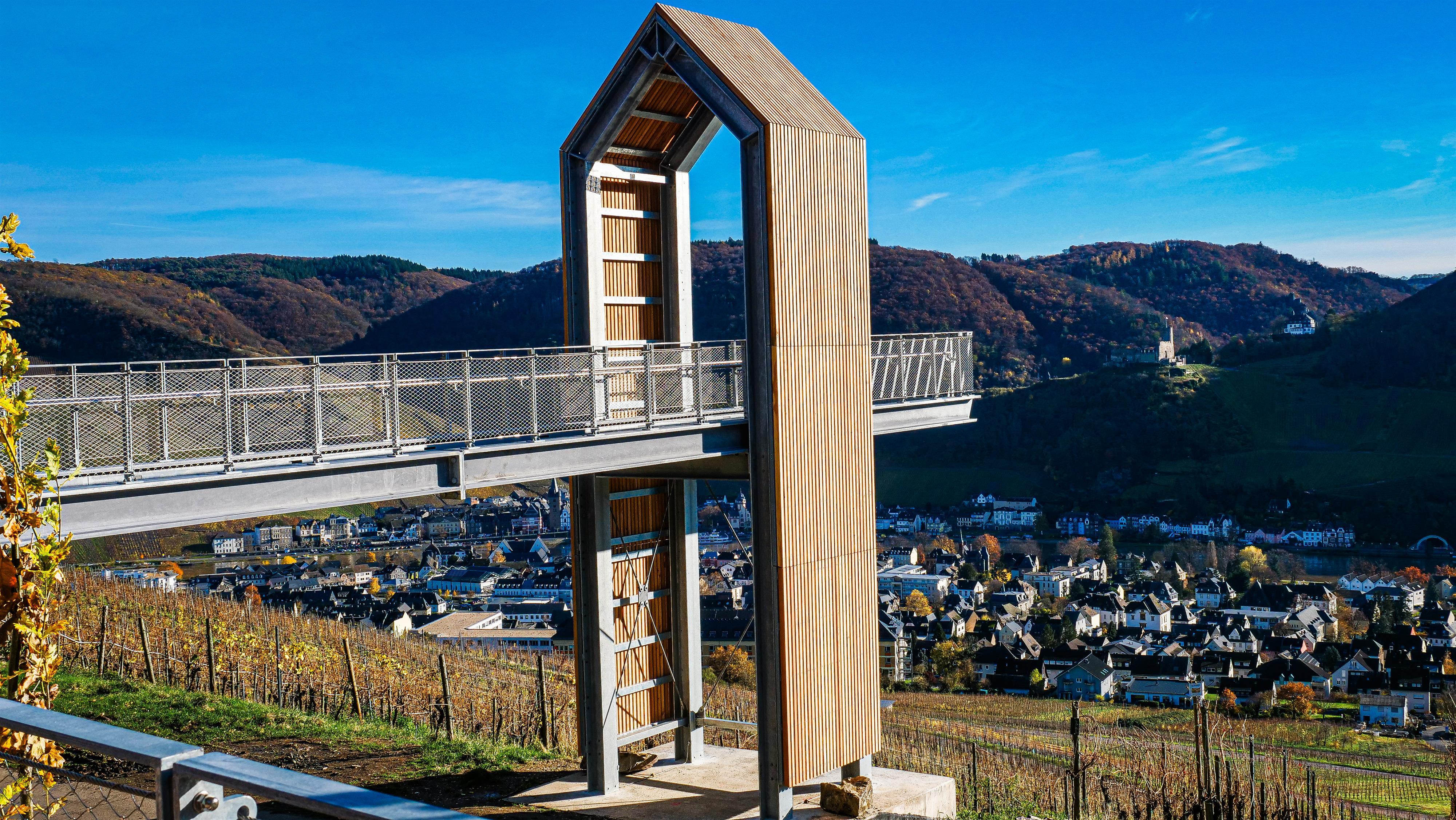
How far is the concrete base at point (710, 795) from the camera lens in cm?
1230

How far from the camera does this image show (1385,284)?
7195 inches

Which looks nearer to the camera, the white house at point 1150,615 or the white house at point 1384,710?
the white house at point 1384,710

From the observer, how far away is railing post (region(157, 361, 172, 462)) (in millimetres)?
8102

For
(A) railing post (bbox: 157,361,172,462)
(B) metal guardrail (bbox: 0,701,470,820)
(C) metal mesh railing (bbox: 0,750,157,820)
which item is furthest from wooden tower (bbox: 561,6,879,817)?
(B) metal guardrail (bbox: 0,701,470,820)

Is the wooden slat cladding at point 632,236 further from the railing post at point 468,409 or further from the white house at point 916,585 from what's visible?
the white house at point 916,585

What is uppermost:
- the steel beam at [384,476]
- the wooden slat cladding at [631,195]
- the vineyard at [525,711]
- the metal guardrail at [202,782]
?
the wooden slat cladding at [631,195]

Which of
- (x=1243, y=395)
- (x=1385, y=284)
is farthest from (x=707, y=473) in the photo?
(x=1385, y=284)

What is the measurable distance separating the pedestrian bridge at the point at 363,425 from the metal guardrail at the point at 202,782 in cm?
384

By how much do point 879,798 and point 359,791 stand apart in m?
11.4

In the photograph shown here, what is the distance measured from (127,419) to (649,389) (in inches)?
191

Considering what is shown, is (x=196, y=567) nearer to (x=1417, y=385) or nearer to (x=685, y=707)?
(x=685, y=707)

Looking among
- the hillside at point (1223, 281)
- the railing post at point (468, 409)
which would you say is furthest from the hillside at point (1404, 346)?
the railing post at point (468, 409)

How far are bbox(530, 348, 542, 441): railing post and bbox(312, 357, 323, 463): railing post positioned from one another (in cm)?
197

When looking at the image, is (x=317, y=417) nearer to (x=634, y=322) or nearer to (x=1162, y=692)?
(x=634, y=322)
